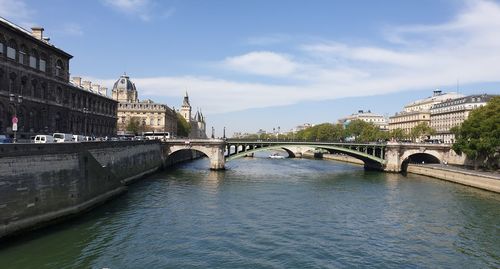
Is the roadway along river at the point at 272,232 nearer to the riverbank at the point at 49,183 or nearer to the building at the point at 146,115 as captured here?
the riverbank at the point at 49,183

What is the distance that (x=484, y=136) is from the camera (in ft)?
197

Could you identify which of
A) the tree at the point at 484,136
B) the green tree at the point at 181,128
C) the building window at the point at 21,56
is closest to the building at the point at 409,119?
the tree at the point at 484,136

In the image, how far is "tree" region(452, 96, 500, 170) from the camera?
5884 centimetres

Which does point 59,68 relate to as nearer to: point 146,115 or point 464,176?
point 464,176

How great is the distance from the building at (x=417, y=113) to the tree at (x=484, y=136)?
271ft

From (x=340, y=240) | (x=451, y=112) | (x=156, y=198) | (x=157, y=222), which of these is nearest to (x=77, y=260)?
(x=157, y=222)

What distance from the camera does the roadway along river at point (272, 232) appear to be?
24250 millimetres

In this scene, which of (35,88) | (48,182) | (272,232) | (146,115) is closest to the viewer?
(272,232)

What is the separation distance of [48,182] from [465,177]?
50.5m

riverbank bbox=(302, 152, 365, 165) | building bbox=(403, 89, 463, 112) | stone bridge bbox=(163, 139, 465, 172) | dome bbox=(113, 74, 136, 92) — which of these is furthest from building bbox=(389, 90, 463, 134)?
dome bbox=(113, 74, 136, 92)

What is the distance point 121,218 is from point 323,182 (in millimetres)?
33503

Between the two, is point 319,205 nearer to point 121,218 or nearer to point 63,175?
point 121,218

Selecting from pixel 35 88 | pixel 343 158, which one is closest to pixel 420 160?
pixel 343 158

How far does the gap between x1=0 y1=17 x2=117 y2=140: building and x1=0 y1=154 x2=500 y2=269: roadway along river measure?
1283cm
